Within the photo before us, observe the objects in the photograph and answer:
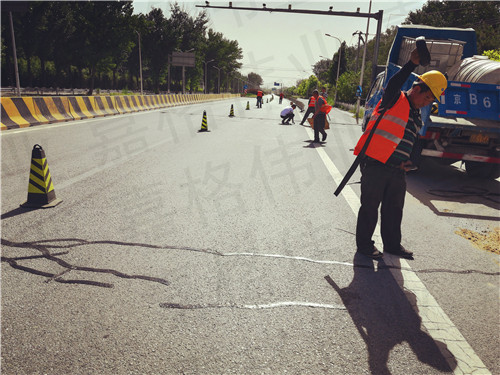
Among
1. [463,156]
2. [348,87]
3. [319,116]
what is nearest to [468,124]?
[463,156]

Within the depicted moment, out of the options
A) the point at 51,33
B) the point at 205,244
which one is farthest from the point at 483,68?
the point at 51,33

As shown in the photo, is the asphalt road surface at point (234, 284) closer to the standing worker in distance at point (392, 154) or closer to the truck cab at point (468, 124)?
the standing worker in distance at point (392, 154)

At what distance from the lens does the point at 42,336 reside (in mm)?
2357

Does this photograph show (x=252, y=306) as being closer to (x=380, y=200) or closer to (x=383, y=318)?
(x=383, y=318)

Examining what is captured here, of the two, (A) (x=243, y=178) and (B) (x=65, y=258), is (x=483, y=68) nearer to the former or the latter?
(A) (x=243, y=178)

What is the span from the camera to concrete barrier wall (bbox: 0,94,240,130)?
11.7 meters

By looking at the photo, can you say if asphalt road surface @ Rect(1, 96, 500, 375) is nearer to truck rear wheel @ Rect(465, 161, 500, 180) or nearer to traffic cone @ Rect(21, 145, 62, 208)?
traffic cone @ Rect(21, 145, 62, 208)

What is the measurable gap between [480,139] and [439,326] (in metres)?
6.07

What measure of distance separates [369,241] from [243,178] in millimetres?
3463

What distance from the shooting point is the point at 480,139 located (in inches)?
288

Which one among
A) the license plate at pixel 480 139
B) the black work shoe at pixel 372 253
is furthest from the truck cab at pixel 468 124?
the black work shoe at pixel 372 253

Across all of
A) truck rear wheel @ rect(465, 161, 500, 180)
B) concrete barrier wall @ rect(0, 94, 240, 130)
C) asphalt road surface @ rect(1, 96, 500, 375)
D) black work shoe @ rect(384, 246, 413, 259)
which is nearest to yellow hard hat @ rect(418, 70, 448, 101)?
black work shoe @ rect(384, 246, 413, 259)

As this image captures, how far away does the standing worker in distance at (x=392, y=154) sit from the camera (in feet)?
11.5

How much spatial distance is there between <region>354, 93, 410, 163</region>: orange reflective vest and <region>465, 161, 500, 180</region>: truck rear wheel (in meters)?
5.60
